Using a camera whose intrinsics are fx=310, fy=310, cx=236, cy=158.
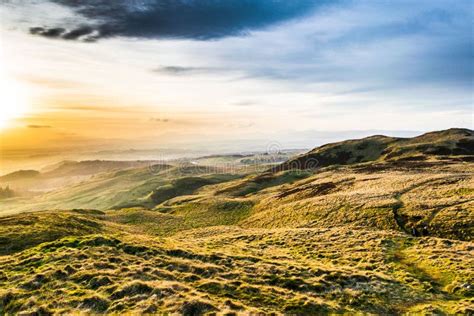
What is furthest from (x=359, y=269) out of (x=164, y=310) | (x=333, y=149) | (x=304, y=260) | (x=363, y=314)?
(x=333, y=149)

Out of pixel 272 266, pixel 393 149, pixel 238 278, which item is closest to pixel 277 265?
pixel 272 266

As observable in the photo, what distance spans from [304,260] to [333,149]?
147672 mm

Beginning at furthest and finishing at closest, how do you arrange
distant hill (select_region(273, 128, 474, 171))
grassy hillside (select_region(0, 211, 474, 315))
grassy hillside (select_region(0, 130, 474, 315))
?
distant hill (select_region(273, 128, 474, 171)), grassy hillside (select_region(0, 130, 474, 315)), grassy hillside (select_region(0, 211, 474, 315))

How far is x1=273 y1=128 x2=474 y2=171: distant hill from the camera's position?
117125 millimetres

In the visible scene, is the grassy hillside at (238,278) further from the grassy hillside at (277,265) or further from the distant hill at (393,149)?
the distant hill at (393,149)

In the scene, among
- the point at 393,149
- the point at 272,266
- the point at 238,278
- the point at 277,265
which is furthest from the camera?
the point at 393,149

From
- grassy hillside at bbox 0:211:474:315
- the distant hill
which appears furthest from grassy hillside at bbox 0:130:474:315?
the distant hill

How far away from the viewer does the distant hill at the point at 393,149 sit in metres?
117

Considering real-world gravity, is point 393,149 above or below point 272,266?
above

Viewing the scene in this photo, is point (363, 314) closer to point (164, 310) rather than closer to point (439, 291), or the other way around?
point (439, 291)

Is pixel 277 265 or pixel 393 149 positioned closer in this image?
pixel 277 265

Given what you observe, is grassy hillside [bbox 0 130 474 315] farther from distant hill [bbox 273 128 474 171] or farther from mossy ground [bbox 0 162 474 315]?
distant hill [bbox 273 128 474 171]

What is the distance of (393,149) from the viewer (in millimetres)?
135875

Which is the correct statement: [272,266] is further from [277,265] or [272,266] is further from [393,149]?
[393,149]
